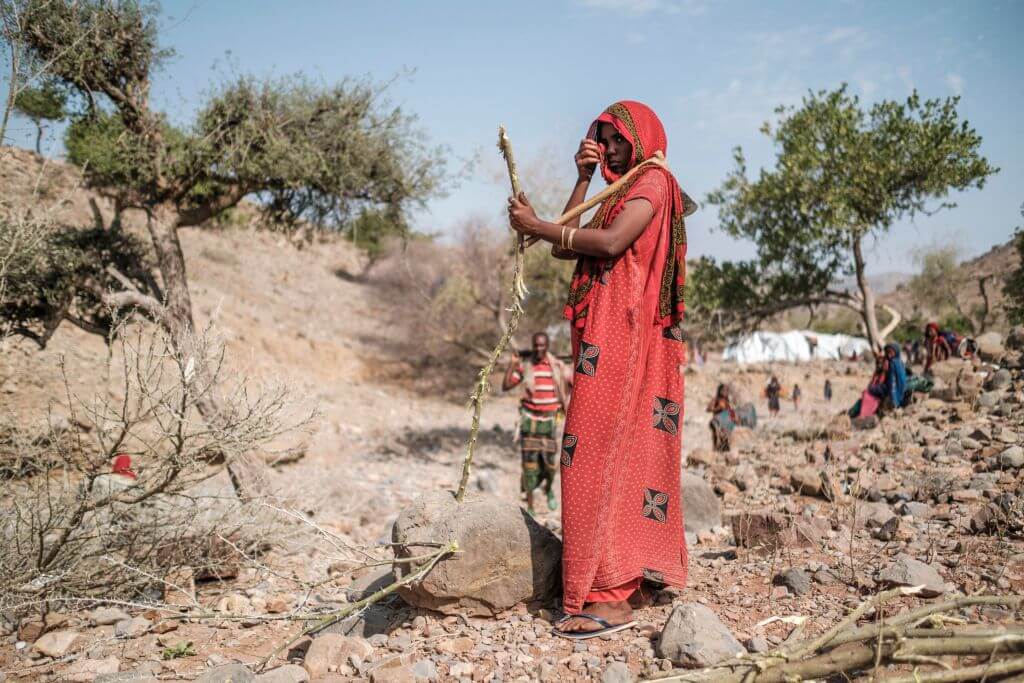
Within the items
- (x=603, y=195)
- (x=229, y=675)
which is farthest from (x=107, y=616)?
(x=603, y=195)

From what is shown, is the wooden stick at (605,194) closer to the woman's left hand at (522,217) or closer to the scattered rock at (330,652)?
the woman's left hand at (522,217)

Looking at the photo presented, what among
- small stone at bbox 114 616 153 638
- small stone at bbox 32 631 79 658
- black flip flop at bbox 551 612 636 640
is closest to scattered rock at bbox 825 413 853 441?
black flip flop at bbox 551 612 636 640

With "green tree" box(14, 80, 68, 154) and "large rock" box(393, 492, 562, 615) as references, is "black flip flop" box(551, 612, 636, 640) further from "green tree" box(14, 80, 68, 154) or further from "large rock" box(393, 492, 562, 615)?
"green tree" box(14, 80, 68, 154)

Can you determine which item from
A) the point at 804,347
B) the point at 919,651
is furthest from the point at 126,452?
the point at 804,347

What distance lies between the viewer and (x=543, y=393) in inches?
291

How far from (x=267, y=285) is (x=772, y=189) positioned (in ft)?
59.8

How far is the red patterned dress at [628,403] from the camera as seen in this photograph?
9.55ft

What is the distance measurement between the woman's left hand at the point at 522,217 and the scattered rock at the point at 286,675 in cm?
214

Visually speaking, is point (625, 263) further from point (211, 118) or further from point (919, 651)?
point (211, 118)

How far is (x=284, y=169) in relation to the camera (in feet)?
22.7

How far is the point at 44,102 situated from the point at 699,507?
7.03m

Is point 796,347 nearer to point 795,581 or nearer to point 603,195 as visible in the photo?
point 795,581

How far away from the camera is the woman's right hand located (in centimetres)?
314

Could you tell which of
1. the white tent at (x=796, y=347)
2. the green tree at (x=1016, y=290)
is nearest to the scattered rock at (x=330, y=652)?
the green tree at (x=1016, y=290)
